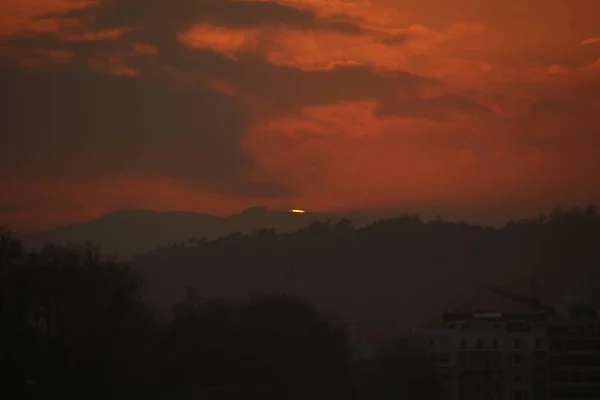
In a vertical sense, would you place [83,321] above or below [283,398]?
above

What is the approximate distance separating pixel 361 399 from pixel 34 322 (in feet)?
49.0

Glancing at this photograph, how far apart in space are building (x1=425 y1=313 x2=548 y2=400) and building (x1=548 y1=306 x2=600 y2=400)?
545mm

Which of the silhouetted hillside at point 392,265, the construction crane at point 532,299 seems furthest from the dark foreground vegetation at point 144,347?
the silhouetted hillside at point 392,265

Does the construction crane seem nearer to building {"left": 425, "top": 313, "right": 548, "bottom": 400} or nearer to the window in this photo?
building {"left": 425, "top": 313, "right": 548, "bottom": 400}

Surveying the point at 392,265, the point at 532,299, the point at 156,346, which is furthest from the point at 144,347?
the point at 392,265

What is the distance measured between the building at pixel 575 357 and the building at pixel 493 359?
21.5 inches

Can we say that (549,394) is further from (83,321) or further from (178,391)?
(83,321)

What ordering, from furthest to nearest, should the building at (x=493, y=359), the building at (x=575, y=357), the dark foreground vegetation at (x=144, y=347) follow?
the building at (x=493, y=359), the building at (x=575, y=357), the dark foreground vegetation at (x=144, y=347)

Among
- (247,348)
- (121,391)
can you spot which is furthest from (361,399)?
(121,391)

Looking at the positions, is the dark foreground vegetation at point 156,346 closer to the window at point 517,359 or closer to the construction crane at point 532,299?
the window at point 517,359

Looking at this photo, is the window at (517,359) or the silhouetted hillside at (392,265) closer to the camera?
the window at (517,359)

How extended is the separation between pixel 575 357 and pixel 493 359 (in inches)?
153

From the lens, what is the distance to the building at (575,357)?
55.5 m

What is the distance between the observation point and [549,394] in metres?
56.0
